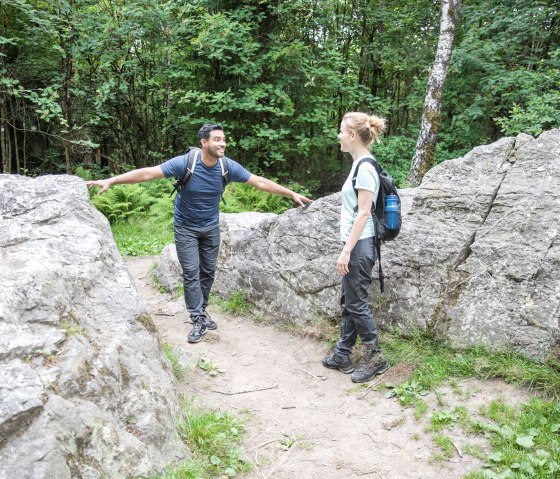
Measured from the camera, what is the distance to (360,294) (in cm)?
458

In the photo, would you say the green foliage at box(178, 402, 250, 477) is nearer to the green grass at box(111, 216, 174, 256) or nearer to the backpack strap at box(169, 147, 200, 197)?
the backpack strap at box(169, 147, 200, 197)

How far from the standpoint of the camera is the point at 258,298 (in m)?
6.34

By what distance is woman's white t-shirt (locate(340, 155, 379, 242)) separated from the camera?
427cm

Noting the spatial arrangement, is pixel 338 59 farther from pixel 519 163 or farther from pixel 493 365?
pixel 493 365

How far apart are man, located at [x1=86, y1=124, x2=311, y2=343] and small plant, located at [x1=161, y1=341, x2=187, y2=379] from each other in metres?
0.55

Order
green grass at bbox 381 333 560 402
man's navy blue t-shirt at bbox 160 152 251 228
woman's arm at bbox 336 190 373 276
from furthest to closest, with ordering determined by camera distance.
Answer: man's navy blue t-shirt at bbox 160 152 251 228
woman's arm at bbox 336 190 373 276
green grass at bbox 381 333 560 402

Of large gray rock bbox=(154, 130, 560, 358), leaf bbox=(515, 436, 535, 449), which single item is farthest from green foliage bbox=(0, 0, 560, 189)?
leaf bbox=(515, 436, 535, 449)

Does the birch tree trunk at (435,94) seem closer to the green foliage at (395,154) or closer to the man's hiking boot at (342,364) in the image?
the green foliage at (395,154)

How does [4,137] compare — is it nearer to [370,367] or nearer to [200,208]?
[200,208]

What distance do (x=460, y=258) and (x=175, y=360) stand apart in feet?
10.3

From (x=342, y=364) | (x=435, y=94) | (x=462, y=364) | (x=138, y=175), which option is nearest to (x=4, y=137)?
(x=138, y=175)

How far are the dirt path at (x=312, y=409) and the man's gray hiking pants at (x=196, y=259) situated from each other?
494 mm

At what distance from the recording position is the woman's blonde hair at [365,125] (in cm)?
440

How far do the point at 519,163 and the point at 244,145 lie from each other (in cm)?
793
